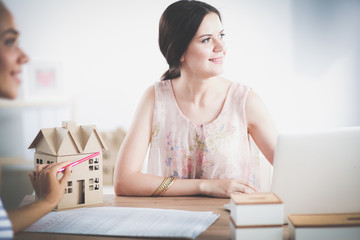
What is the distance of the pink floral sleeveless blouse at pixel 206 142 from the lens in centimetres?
187

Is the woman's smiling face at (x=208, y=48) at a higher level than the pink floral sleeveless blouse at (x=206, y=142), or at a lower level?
higher

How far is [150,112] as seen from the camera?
6.35 ft

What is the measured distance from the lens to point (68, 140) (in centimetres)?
137

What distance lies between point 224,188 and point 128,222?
0.43 m

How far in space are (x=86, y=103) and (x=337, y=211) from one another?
126 inches

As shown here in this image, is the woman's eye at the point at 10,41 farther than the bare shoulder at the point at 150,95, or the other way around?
the bare shoulder at the point at 150,95

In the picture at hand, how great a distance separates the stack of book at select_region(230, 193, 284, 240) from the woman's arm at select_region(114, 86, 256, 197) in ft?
1.52

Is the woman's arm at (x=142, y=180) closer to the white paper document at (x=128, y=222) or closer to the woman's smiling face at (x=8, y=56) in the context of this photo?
the white paper document at (x=128, y=222)

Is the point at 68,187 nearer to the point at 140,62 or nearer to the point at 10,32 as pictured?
the point at 10,32

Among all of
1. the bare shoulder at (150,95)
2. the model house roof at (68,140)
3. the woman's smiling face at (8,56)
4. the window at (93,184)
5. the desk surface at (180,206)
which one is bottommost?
the desk surface at (180,206)

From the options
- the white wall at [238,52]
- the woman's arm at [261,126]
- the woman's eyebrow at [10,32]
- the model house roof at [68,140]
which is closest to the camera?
the woman's eyebrow at [10,32]

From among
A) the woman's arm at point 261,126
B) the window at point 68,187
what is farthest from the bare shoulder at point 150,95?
the window at point 68,187

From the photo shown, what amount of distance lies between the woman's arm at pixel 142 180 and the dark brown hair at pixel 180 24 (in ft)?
0.96

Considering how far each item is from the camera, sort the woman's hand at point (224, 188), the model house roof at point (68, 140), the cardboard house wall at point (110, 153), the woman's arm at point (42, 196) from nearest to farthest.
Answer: the woman's arm at point (42, 196), the model house roof at point (68, 140), the woman's hand at point (224, 188), the cardboard house wall at point (110, 153)
